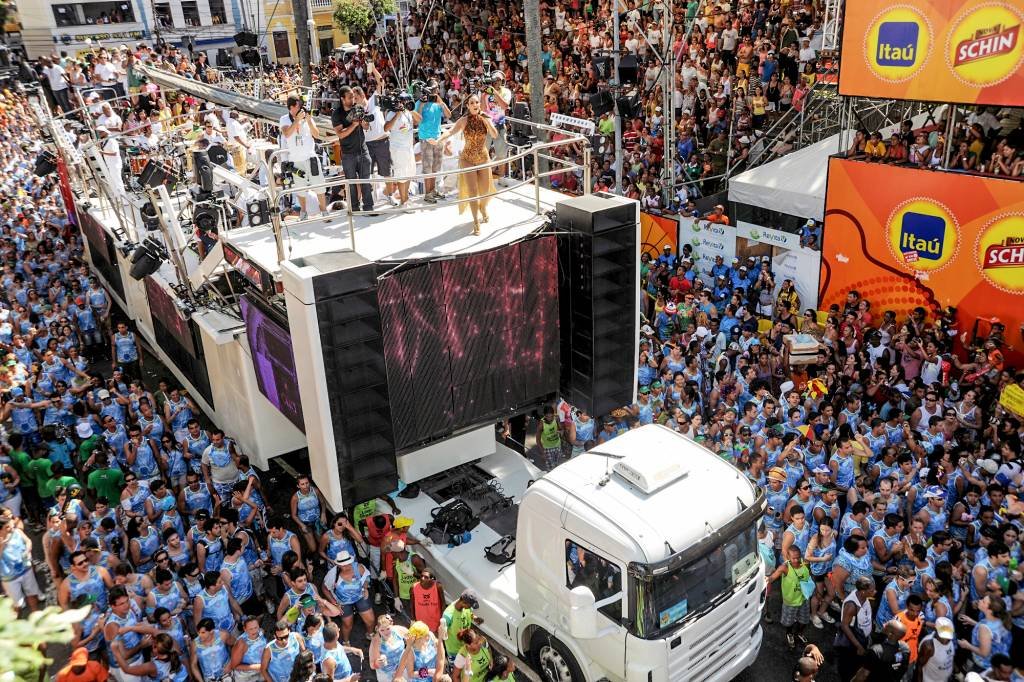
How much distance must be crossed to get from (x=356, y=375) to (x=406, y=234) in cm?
219

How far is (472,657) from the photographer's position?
753cm

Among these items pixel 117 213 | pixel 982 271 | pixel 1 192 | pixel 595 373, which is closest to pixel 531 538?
pixel 595 373

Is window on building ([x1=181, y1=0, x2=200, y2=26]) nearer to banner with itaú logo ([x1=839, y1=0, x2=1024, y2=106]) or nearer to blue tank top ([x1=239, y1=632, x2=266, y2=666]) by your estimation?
banner with itaú logo ([x1=839, y1=0, x2=1024, y2=106])

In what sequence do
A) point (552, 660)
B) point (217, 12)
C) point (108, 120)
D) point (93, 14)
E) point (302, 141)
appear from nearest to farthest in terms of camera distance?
point (552, 660) < point (302, 141) < point (108, 120) < point (93, 14) < point (217, 12)

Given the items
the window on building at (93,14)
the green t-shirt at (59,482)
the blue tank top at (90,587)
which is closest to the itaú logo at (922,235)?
the blue tank top at (90,587)

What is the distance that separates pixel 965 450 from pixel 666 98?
965cm

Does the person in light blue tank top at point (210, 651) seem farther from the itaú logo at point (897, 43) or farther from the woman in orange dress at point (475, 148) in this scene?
the itaú logo at point (897, 43)

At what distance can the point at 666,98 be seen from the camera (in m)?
17.1

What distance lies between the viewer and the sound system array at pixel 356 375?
7836 millimetres

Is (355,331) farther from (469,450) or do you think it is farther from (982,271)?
(982,271)

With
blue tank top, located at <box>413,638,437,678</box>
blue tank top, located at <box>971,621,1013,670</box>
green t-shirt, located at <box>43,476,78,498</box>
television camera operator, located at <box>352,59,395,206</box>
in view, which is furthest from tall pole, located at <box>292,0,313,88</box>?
blue tank top, located at <box>971,621,1013,670</box>

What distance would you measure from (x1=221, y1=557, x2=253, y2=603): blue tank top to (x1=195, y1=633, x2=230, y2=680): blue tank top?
1.03 meters

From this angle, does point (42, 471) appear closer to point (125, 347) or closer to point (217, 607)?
point (125, 347)

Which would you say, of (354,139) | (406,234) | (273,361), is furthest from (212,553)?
(354,139)
